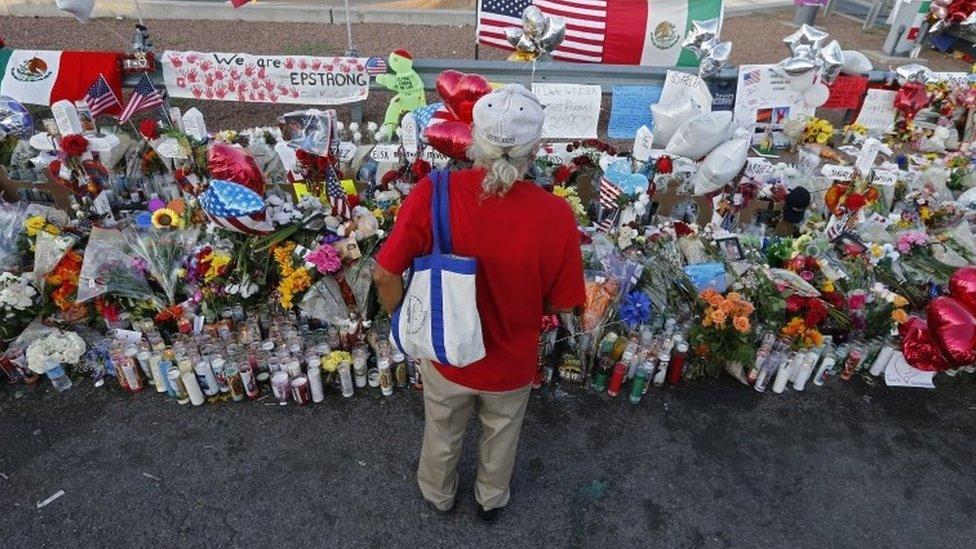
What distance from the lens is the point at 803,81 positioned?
248 inches

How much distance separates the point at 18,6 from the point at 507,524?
13281 mm

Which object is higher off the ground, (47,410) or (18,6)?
(18,6)

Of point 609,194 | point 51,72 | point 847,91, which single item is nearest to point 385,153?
point 609,194

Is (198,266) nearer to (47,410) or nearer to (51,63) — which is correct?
(47,410)

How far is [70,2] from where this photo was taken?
531cm

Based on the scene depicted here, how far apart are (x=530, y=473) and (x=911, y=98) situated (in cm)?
591

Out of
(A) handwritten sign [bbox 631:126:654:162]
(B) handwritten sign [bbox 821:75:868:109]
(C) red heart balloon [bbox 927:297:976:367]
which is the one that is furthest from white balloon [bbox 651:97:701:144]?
(C) red heart balloon [bbox 927:297:976:367]

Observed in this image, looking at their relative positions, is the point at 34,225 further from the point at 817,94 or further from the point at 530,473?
the point at 817,94

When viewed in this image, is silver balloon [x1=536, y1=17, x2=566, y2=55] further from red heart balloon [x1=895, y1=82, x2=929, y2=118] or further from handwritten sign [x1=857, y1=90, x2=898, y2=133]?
red heart balloon [x1=895, y1=82, x2=929, y2=118]

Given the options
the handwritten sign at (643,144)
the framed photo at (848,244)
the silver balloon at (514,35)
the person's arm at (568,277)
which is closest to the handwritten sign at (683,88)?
the silver balloon at (514,35)

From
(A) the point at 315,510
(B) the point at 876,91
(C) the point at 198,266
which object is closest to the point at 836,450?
(A) the point at 315,510

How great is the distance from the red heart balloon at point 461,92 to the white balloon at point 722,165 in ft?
5.49

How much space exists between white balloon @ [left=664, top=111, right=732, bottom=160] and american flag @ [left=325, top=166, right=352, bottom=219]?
8.68ft

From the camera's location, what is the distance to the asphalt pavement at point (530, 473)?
2.83 metres
